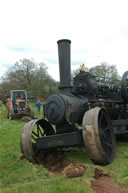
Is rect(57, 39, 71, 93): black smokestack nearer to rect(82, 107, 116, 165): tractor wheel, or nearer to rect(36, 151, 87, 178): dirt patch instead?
rect(82, 107, 116, 165): tractor wheel

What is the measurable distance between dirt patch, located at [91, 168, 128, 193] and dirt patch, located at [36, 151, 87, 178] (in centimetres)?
29

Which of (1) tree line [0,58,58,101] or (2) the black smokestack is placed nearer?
(2) the black smokestack

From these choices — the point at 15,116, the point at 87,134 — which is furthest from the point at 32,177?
the point at 15,116

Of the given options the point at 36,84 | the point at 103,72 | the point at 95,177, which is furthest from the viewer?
the point at 103,72

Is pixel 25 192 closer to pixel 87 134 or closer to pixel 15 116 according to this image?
pixel 87 134

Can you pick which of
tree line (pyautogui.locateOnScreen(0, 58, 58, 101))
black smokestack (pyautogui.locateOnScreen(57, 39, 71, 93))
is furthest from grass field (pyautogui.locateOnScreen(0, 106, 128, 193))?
tree line (pyautogui.locateOnScreen(0, 58, 58, 101))

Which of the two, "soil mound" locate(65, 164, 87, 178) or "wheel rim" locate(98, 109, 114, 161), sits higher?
"wheel rim" locate(98, 109, 114, 161)

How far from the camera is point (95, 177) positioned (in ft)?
10.2

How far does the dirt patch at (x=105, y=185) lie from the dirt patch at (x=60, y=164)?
0.29 meters

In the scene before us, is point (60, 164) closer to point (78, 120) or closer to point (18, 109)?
point (78, 120)

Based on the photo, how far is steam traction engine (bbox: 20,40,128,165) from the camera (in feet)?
11.2

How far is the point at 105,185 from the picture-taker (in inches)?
110

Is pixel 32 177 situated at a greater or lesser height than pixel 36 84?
lesser

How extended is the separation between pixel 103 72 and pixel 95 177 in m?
33.4
